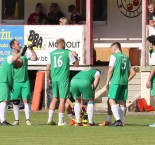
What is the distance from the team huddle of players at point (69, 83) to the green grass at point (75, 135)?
2.48 feet

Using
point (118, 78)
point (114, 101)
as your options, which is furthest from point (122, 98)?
point (118, 78)

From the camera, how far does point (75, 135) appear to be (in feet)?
64.8

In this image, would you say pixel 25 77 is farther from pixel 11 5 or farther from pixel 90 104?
pixel 11 5

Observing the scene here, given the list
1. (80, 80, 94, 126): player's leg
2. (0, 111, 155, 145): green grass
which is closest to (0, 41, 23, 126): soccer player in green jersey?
(0, 111, 155, 145): green grass

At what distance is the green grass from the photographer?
59.9 ft

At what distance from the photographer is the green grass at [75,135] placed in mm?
18266

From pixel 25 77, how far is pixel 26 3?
39.7ft

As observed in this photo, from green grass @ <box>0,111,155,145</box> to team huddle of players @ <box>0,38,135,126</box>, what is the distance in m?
0.76

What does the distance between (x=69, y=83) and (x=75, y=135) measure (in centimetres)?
375

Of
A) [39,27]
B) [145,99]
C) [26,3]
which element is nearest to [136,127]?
[145,99]

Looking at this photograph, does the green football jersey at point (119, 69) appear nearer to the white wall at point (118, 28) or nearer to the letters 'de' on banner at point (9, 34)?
the letters 'de' on banner at point (9, 34)

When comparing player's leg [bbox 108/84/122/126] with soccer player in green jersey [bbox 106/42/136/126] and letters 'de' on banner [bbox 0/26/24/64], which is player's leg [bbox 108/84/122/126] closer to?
soccer player in green jersey [bbox 106/42/136/126]

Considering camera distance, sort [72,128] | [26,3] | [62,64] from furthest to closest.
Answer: [26,3], [62,64], [72,128]

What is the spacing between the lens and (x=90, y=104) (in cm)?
2286
